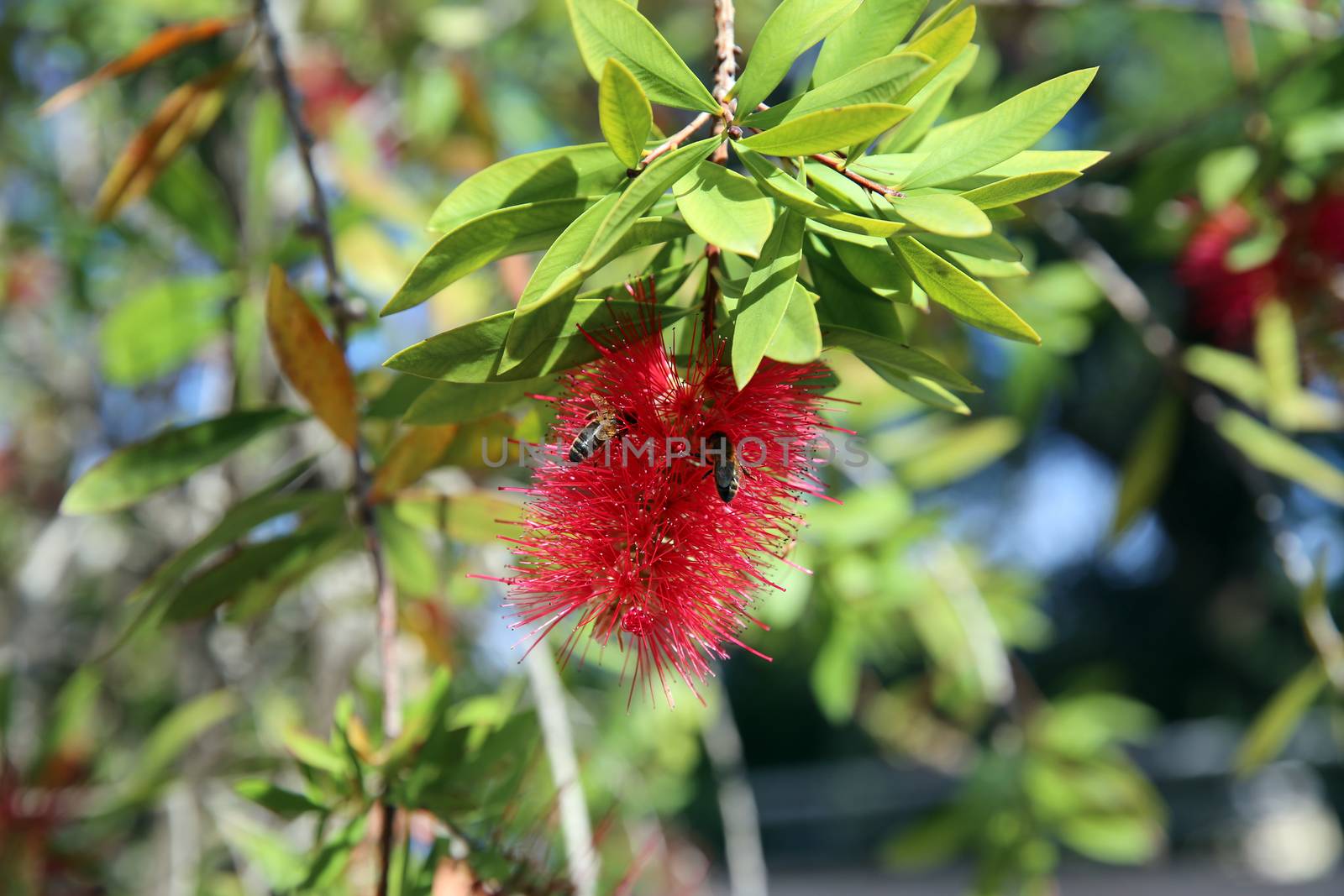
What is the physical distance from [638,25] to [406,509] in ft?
1.51

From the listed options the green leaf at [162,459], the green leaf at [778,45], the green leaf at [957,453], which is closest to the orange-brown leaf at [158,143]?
the green leaf at [162,459]

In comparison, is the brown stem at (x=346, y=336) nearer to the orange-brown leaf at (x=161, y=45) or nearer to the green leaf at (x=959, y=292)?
the orange-brown leaf at (x=161, y=45)

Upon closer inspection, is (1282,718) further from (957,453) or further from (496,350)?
(496,350)

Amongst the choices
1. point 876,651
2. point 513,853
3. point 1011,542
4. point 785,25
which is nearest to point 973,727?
point 876,651

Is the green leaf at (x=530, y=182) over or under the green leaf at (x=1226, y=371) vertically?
over

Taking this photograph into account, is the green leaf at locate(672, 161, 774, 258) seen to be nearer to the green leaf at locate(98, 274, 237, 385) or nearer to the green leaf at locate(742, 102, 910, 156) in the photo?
the green leaf at locate(742, 102, 910, 156)

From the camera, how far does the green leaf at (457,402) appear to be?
634 millimetres

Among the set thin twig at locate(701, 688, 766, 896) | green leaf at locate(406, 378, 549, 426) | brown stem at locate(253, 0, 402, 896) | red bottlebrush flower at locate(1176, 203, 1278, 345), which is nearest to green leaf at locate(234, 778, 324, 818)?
brown stem at locate(253, 0, 402, 896)

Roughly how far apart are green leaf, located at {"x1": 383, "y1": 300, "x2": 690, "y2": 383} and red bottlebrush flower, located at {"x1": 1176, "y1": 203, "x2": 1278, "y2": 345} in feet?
3.39

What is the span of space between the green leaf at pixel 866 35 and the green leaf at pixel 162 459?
21.3 inches

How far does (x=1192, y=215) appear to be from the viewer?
1356 millimetres

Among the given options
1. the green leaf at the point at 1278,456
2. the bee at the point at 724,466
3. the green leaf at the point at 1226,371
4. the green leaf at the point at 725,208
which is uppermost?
the green leaf at the point at 725,208

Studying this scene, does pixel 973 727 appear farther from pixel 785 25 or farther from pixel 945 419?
pixel 785 25

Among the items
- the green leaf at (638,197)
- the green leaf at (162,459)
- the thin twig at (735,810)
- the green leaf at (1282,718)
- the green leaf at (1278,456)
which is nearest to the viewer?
the green leaf at (638,197)
